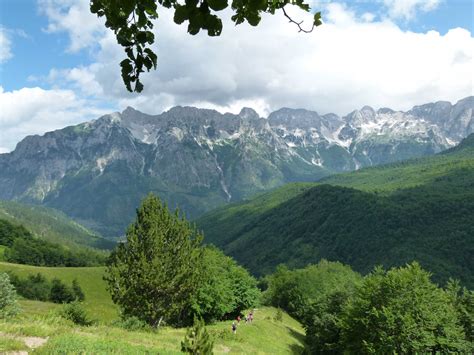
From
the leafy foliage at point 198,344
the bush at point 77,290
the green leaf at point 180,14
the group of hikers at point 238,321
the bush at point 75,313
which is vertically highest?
the green leaf at point 180,14

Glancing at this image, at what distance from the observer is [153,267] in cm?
4188

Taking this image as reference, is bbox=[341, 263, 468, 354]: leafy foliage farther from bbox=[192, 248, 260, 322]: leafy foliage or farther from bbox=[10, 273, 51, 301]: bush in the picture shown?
bbox=[10, 273, 51, 301]: bush

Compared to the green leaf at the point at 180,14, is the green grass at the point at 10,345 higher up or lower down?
lower down

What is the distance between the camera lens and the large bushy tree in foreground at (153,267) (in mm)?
41750

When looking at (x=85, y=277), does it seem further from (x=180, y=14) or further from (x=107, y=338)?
(x=180, y=14)

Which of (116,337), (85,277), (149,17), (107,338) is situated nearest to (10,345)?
(107,338)

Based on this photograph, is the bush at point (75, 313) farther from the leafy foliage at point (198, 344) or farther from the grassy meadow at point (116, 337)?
the leafy foliage at point (198, 344)

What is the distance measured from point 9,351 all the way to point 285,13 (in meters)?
19.3

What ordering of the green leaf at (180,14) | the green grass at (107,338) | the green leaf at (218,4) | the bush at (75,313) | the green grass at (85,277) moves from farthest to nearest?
the green grass at (85,277) < the bush at (75,313) < the green grass at (107,338) < the green leaf at (180,14) < the green leaf at (218,4)

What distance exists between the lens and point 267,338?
199 ft

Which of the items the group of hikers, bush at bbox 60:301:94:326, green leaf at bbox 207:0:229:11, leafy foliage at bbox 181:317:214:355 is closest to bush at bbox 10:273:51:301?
the group of hikers

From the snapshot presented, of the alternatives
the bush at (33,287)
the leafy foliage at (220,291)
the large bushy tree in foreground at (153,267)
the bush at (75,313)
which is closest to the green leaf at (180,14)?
the large bushy tree in foreground at (153,267)

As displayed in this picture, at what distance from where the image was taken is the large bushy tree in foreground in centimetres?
4175

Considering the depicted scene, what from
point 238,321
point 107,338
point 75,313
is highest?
point 107,338
